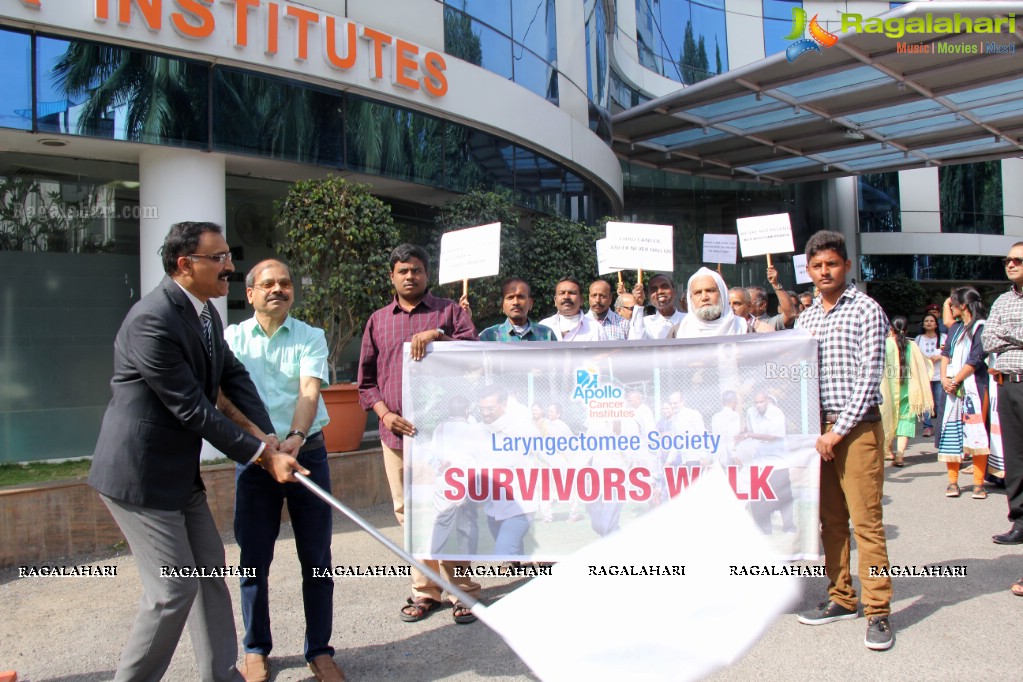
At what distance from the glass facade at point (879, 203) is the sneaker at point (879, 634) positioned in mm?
24835

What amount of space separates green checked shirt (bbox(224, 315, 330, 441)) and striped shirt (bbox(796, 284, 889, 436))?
2589 mm

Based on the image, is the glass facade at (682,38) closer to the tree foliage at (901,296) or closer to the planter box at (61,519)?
the tree foliage at (901,296)

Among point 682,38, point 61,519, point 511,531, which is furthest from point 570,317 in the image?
point 682,38

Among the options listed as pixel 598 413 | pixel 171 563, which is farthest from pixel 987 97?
pixel 171 563

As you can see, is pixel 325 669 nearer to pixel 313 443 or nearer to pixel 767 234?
pixel 313 443

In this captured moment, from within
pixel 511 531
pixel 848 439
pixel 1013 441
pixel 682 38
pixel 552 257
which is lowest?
pixel 511 531

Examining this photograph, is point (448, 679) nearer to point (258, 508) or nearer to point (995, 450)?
point (258, 508)

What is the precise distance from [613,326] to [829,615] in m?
2.65

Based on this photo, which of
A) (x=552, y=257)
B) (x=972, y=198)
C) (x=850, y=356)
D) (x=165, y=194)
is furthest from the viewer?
(x=972, y=198)

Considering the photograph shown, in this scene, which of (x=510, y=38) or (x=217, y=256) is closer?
(x=217, y=256)

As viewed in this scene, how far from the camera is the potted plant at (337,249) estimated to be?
767 centimetres

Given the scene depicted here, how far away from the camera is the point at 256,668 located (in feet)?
11.7

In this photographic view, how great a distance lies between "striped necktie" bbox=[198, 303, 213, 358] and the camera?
3248 millimetres

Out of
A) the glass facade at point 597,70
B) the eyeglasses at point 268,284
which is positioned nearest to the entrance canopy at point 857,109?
the glass facade at point 597,70
